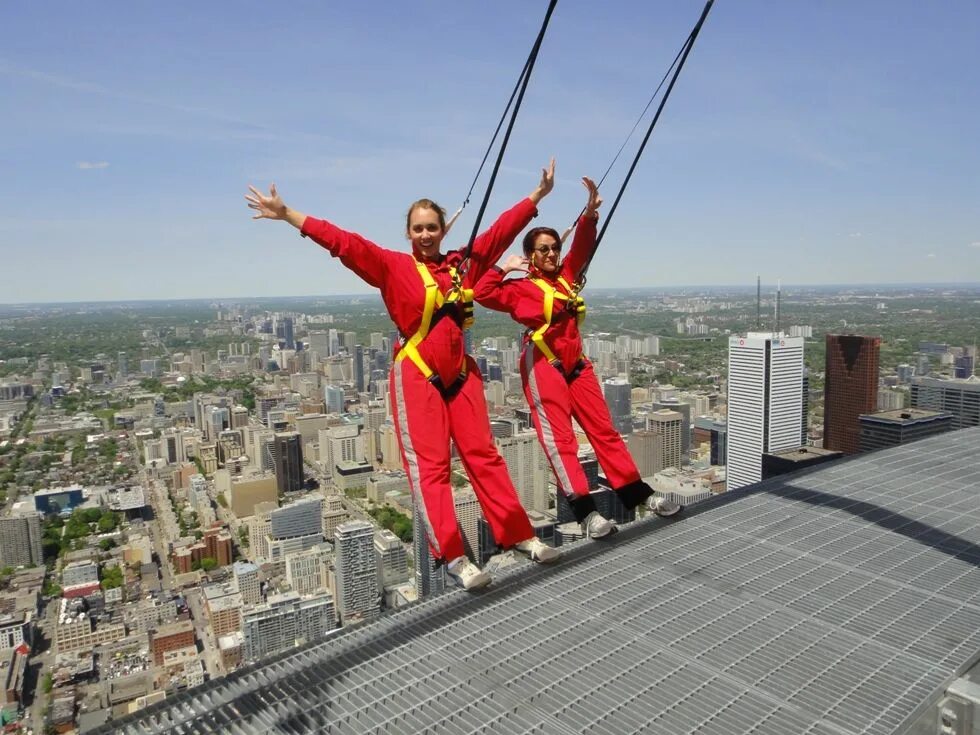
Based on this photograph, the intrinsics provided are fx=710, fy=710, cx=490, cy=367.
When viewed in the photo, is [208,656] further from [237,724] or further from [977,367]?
[977,367]

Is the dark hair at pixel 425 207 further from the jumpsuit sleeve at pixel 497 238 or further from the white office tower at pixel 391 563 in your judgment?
the white office tower at pixel 391 563

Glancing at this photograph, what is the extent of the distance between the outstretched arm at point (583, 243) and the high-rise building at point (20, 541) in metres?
17.6

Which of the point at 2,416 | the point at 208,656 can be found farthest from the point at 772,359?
the point at 2,416

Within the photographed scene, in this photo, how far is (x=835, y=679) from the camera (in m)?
1.70

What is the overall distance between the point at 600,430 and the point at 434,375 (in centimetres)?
69

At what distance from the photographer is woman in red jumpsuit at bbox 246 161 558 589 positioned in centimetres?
187

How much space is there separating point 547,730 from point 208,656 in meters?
11.8

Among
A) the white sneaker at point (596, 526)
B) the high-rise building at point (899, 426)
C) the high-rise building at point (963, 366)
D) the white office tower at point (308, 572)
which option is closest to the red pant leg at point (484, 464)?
the white sneaker at point (596, 526)

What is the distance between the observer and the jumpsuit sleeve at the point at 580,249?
241cm

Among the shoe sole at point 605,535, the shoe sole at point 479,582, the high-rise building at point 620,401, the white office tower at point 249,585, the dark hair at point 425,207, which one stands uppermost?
the dark hair at point 425,207

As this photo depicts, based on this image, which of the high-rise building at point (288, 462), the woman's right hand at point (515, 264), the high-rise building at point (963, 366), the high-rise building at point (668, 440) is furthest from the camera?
the high-rise building at point (963, 366)

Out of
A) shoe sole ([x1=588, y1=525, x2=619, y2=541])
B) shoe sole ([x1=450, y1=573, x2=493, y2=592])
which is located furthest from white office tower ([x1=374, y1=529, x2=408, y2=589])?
shoe sole ([x1=450, y1=573, x2=493, y2=592])

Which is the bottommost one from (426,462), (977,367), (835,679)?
(977,367)

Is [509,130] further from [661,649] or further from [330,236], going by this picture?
[661,649]
